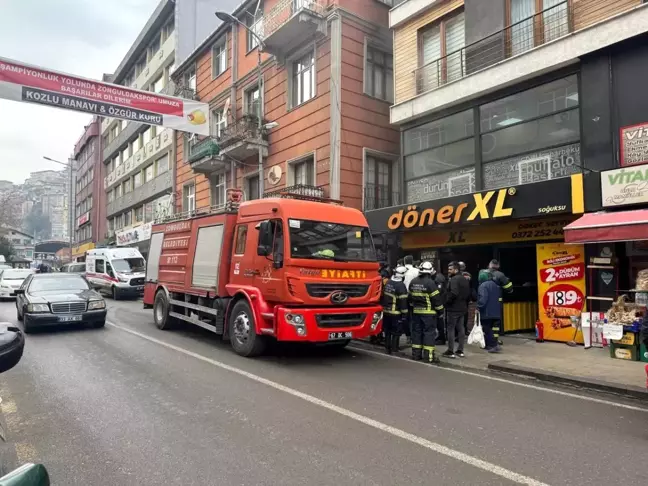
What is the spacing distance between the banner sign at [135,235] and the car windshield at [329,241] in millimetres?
24270

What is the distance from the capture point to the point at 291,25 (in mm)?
16641

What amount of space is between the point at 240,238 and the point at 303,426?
507cm

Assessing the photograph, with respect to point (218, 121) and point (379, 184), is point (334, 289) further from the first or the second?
point (218, 121)

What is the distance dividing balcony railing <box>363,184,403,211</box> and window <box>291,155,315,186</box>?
2035 millimetres

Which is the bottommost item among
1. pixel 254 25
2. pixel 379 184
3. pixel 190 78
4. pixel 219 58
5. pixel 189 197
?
pixel 379 184

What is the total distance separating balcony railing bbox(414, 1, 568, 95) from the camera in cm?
1071

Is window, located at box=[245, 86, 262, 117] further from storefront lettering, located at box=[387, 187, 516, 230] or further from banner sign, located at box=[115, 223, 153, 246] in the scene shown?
banner sign, located at box=[115, 223, 153, 246]

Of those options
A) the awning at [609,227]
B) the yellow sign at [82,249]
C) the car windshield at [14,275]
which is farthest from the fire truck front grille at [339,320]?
the yellow sign at [82,249]

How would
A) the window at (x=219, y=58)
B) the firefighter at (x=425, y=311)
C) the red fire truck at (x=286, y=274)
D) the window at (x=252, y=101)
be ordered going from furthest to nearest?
1. the window at (x=219, y=58)
2. the window at (x=252, y=101)
3. the firefighter at (x=425, y=311)
4. the red fire truck at (x=286, y=274)

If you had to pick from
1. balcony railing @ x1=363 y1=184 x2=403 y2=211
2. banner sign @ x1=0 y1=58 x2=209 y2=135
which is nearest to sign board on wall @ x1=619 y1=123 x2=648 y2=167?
balcony railing @ x1=363 y1=184 x2=403 y2=211

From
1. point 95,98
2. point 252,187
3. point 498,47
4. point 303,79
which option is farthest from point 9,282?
point 498,47

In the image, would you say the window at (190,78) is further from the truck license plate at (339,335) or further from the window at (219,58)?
the truck license plate at (339,335)

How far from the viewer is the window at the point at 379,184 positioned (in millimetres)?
16875

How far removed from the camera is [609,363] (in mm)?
8047
